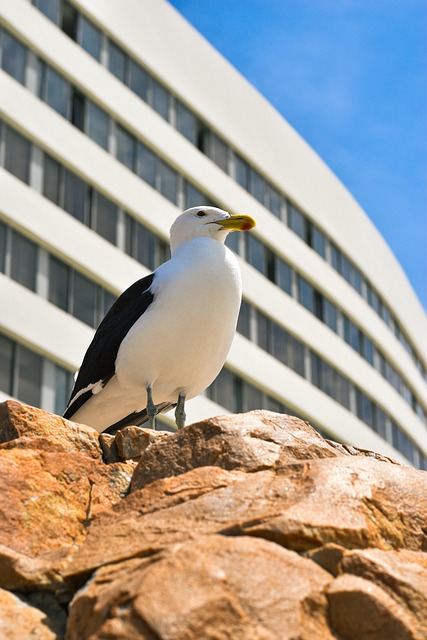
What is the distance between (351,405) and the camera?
155 feet

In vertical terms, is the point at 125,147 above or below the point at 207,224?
above

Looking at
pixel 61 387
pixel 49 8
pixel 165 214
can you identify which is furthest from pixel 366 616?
pixel 165 214

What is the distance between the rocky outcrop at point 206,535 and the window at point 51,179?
23.9 m

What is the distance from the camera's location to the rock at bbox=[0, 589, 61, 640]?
5.32m

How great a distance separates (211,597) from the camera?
4.88 metres

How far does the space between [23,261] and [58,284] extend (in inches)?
59.1

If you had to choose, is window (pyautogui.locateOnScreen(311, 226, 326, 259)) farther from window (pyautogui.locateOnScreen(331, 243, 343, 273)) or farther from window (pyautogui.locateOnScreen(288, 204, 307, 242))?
window (pyautogui.locateOnScreen(331, 243, 343, 273))

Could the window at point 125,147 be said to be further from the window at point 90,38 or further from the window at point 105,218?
the window at point 90,38

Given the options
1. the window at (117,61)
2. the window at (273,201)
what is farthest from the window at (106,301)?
the window at (273,201)

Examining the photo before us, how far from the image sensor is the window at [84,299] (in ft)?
102

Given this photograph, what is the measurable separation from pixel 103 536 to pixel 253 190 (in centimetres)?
3735

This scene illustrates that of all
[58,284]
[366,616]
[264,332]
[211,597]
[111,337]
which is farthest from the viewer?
[264,332]

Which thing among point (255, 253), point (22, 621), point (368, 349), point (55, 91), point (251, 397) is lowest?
point (22, 621)

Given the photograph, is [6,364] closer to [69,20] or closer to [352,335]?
[69,20]
